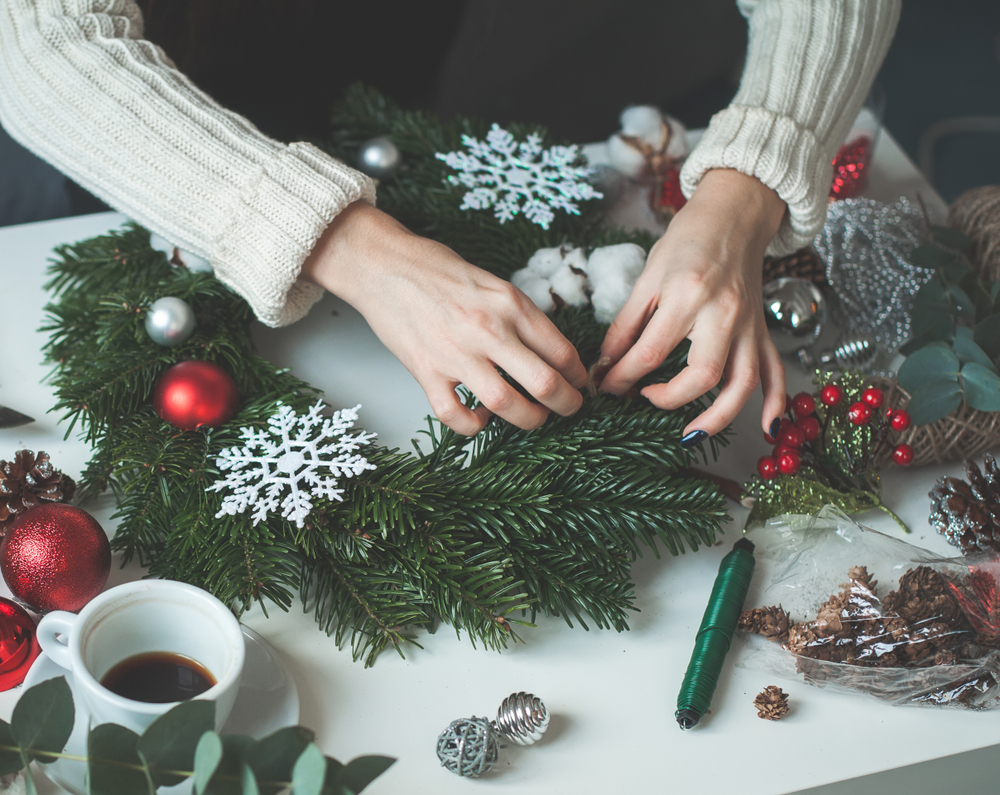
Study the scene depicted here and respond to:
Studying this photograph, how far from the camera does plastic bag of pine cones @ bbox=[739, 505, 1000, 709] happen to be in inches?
22.0

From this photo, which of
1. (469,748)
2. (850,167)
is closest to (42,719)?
(469,748)

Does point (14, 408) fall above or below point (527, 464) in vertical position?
below

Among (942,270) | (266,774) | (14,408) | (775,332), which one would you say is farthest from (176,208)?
(942,270)

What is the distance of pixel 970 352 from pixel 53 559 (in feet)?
2.47

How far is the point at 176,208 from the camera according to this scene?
668 mm

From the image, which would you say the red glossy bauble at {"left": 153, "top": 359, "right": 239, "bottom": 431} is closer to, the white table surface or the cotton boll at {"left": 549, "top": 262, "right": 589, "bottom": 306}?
the white table surface

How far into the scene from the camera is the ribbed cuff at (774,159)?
0.73 metres

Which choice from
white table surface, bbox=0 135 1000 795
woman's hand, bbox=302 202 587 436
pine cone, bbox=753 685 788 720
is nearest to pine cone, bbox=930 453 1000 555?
white table surface, bbox=0 135 1000 795

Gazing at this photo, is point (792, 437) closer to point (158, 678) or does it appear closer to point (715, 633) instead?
point (715, 633)

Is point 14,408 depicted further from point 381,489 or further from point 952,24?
point 952,24

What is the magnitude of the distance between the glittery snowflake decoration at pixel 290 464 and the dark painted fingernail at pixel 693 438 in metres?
0.25

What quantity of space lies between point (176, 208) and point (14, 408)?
24 cm

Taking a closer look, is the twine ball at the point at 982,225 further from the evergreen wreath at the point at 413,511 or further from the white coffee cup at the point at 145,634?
the white coffee cup at the point at 145,634

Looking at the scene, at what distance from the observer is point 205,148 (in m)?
0.66
